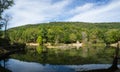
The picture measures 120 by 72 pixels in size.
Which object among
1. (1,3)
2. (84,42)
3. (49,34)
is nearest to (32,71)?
(1,3)

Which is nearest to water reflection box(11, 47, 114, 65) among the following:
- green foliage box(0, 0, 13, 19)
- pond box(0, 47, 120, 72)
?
pond box(0, 47, 120, 72)

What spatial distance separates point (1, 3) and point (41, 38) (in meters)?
103

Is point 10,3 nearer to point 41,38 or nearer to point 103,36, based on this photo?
point 41,38

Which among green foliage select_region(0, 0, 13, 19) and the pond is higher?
green foliage select_region(0, 0, 13, 19)

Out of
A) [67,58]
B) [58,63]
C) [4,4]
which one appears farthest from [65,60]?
[4,4]

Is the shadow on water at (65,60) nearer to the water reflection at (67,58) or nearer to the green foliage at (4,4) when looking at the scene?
the water reflection at (67,58)

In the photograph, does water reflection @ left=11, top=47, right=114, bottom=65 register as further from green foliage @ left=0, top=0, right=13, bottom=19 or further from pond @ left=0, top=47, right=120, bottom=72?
green foliage @ left=0, top=0, right=13, bottom=19

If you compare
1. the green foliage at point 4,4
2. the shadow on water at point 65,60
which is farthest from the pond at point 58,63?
the green foliage at point 4,4

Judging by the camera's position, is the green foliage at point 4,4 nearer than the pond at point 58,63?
No

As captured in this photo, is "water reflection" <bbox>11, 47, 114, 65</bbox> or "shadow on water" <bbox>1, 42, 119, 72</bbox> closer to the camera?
"shadow on water" <bbox>1, 42, 119, 72</bbox>

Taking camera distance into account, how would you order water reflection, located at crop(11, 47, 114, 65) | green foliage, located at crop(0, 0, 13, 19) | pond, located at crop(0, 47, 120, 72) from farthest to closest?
green foliage, located at crop(0, 0, 13, 19) → water reflection, located at crop(11, 47, 114, 65) → pond, located at crop(0, 47, 120, 72)

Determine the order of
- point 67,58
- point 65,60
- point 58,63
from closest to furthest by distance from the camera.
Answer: point 58,63
point 65,60
point 67,58

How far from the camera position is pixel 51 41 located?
18462 cm

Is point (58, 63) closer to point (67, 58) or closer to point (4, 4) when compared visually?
point (67, 58)
